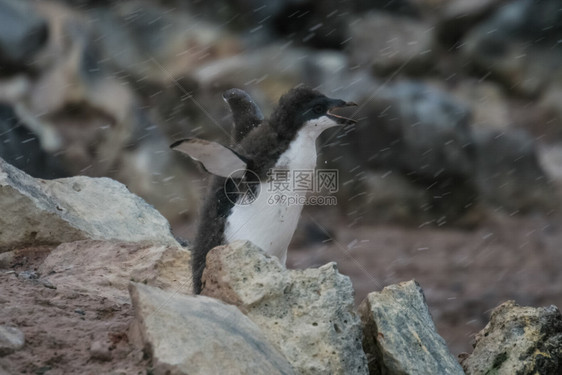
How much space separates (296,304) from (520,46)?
5.75 m

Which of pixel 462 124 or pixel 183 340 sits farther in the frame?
pixel 462 124

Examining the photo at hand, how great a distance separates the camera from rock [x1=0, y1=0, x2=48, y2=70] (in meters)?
6.07

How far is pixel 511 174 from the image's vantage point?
6.09 meters

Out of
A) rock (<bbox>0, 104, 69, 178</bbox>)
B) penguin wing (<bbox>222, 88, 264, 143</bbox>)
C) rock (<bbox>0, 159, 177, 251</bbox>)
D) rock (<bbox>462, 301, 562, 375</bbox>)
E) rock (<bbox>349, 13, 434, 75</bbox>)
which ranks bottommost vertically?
rock (<bbox>0, 104, 69, 178</bbox>)

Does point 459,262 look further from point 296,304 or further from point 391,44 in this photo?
point 296,304

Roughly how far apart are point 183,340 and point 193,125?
16.5 feet


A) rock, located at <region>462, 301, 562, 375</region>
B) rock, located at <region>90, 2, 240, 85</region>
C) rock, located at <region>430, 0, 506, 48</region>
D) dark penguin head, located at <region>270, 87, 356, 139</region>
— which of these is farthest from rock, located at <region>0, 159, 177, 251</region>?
rock, located at <region>430, 0, 506, 48</region>

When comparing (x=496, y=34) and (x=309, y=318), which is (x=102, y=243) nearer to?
(x=309, y=318)

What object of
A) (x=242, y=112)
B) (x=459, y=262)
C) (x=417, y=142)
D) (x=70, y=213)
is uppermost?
(x=242, y=112)

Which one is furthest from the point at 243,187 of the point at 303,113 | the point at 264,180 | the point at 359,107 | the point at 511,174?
the point at 511,174

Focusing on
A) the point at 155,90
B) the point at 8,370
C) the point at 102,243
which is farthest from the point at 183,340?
the point at 155,90

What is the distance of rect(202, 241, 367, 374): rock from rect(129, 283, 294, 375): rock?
56 millimetres

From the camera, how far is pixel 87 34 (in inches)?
252

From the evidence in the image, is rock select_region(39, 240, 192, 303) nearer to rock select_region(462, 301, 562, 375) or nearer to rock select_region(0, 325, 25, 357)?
rock select_region(0, 325, 25, 357)
